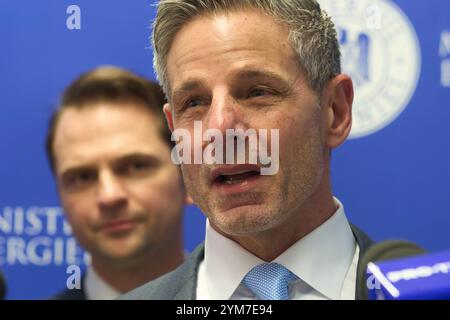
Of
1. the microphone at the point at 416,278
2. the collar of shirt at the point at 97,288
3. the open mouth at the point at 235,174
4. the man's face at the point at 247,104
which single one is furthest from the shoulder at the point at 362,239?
the collar of shirt at the point at 97,288

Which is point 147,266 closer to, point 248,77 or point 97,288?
point 97,288

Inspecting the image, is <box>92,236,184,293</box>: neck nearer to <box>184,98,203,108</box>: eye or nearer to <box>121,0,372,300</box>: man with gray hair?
<box>121,0,372,300</box>: man with gray hair

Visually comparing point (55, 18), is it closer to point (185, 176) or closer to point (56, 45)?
point (56, 45)

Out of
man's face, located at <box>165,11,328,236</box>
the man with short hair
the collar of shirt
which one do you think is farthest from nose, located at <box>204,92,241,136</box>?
the collar of shirt

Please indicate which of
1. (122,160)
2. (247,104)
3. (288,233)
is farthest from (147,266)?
(247,104)

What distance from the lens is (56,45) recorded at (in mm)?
1425

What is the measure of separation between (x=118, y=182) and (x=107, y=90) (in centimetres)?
20

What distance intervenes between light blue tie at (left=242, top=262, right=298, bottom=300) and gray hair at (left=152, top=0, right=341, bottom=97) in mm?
329

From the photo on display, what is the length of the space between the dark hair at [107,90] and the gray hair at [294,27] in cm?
12

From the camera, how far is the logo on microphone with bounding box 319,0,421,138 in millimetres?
1378

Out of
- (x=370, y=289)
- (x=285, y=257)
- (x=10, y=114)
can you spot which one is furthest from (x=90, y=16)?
(x=370, y=289)

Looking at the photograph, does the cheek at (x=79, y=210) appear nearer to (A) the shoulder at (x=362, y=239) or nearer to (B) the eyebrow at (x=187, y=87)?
(B) the eyebrow at (x=187, y=87)
